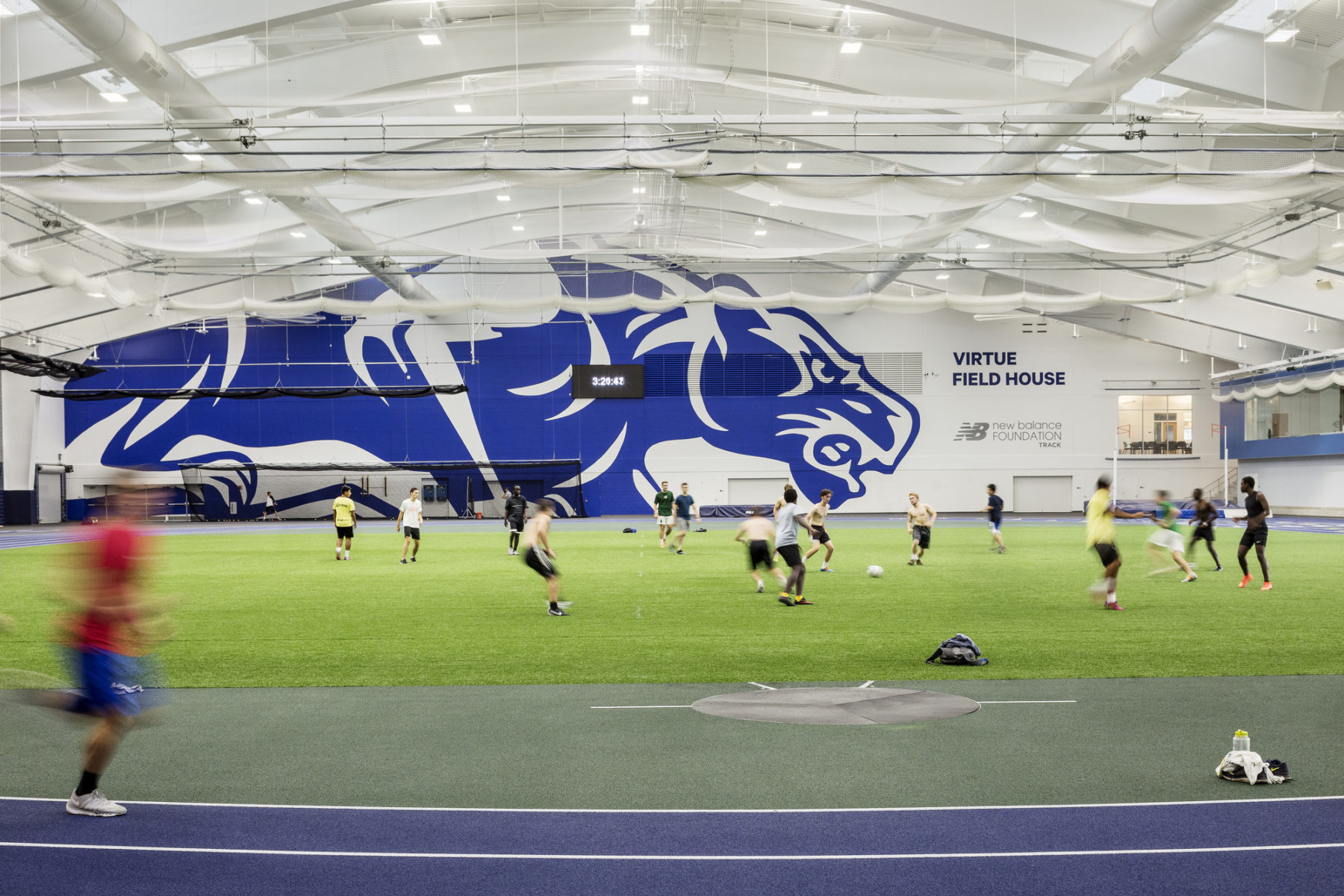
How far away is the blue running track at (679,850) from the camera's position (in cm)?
461

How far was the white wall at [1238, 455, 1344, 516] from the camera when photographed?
1741 inches

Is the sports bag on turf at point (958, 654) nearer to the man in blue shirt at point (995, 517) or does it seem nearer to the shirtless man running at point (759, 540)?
the shirtless man running at point (759, 540)

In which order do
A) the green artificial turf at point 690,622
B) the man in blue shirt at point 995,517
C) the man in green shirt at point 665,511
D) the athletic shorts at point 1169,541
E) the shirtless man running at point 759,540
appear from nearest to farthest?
the green artificial turf at point 690,622
the shirtless man running at point 759,540
the athletic shorts at point 1169,541
the man in blue shirt at point 995,517
the man in green shirt at point 665,511

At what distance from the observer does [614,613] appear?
14414 millimetres

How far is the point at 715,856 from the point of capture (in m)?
4.96

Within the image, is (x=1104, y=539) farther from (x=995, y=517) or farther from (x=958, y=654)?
(x=995, y=517)

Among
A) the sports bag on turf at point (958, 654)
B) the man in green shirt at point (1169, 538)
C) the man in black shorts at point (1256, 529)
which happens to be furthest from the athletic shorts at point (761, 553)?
the man in black shorts at point (1256, 529)

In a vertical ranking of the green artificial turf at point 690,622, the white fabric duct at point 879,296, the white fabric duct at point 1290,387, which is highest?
the white fabric duct at point 879,296

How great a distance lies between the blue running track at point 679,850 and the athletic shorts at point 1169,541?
45.7ft

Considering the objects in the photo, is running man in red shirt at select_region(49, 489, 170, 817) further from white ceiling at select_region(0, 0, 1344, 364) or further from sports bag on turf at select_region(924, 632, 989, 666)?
white ceiling at select_region(0, 0, 1344, 364)

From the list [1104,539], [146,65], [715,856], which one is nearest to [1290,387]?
[1104,539]

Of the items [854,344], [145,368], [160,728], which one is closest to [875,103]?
[160,728]

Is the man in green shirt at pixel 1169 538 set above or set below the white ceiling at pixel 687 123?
below

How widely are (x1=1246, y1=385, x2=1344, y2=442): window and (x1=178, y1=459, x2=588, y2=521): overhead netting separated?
102 ft
